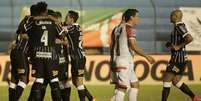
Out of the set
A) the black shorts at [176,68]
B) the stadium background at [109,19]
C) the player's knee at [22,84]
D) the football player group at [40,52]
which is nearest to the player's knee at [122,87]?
the football player group at [40,52]

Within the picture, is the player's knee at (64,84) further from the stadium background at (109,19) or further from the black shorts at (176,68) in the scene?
the stadium background at (109,19)

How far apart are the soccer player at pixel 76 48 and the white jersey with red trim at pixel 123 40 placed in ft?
4.37

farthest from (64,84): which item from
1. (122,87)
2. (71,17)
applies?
(122,87)

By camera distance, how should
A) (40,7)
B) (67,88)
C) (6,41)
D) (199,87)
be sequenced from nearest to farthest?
(40,7) < (67,88) < (199,87) < (6,41)

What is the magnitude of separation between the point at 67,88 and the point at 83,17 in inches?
497

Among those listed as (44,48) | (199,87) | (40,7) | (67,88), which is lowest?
(199,87)

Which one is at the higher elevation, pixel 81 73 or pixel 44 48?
pixel 44 48

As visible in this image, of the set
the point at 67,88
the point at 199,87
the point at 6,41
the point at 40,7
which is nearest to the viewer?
the point at 40,7

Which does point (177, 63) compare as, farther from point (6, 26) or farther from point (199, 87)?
point (6, 26)

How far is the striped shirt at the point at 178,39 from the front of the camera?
12078mm

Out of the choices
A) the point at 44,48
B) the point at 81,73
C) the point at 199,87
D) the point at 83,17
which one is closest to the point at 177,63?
the point at 81,73

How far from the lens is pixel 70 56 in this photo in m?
12.0

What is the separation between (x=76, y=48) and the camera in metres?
11.9

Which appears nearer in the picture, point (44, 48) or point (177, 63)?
point (44, 48)
